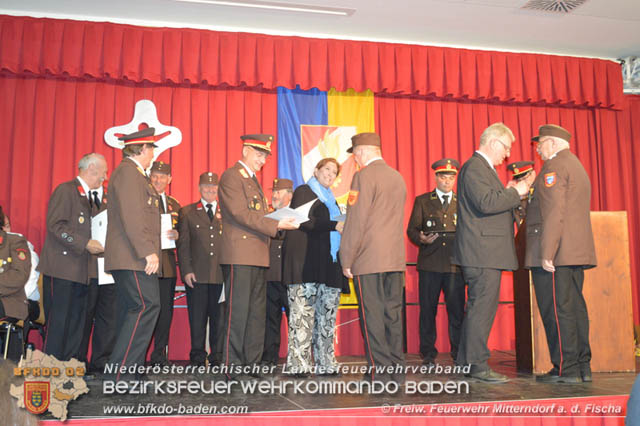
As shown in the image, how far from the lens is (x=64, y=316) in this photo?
448cm

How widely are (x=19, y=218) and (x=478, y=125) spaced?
549 cm

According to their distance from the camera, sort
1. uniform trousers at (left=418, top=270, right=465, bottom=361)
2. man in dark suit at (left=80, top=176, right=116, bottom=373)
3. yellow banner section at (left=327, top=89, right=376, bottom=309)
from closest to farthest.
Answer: man in dark suit at (left=80, top=176, right=116, bottom=373)
uniform trousers at (left=418, top=270, right=465, bottom=361)
yellow banner section at (left=327, top=89, right=376, bottom=309)

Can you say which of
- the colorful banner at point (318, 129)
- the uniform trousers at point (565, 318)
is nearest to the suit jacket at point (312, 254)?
the uniform trousers at point (565, 318)

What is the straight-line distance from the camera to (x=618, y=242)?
4918mm

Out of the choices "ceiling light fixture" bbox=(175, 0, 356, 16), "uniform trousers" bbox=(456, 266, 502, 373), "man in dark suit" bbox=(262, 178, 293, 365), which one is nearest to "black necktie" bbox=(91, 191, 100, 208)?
"man in dark suit" bbox=(262, 178, 293, 365)

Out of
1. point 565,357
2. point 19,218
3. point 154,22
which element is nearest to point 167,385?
point 565,357

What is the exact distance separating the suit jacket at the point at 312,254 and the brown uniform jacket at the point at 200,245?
136cm

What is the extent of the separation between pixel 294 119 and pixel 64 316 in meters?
3.51

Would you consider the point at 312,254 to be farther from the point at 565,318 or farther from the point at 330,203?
the point at 565,318

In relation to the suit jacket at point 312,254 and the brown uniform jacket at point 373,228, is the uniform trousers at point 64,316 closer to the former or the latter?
the suit jacket at point 312,254

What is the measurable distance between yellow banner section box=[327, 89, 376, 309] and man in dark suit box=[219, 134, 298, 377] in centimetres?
283

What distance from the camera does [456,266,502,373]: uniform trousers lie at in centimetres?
403

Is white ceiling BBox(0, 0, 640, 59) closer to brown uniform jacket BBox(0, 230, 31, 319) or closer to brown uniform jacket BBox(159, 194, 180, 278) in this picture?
brown uniform jacket BBox(159, 194, 180, 278)

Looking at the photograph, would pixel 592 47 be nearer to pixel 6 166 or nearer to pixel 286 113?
pixel 286 113
